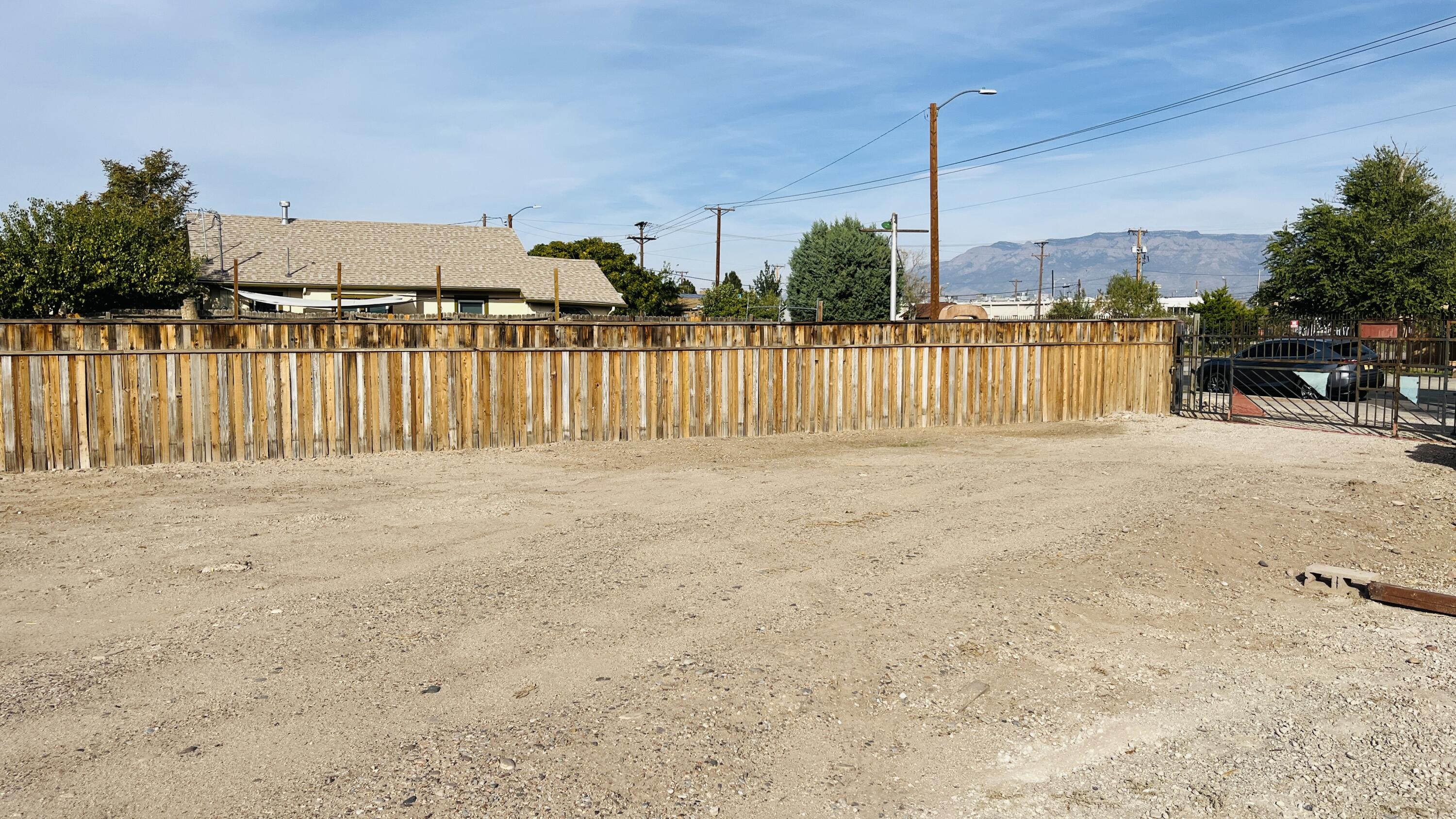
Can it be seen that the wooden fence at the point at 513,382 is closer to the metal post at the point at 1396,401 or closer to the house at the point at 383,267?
the metal post at the point at 1396,401

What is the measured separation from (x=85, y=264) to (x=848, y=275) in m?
36.7

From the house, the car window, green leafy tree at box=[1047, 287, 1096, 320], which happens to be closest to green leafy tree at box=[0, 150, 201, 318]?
the house

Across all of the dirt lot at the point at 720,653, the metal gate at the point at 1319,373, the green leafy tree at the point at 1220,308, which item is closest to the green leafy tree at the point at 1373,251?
the green leafy tree at the point at 1220,308

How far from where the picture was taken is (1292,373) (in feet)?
66.7

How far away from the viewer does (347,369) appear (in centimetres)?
1314

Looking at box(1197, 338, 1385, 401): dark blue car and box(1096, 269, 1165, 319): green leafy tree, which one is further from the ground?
box(1096, 269, 1165, 319): green leafy tree

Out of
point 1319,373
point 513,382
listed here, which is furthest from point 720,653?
point 1319,373

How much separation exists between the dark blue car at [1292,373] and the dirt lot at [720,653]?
8.81m

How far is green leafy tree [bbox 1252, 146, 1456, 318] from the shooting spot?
127 ft

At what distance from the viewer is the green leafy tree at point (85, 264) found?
26.1 m

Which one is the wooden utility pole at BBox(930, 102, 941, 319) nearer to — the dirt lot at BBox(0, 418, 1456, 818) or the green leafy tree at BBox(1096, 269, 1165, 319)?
the dirt lot at BBox(0, 418, 1456, 818)

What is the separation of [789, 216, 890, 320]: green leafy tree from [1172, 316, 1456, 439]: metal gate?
33.3m

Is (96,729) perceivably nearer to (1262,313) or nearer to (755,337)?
(755,337)

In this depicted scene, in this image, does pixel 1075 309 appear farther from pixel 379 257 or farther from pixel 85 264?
pixel 85 264
